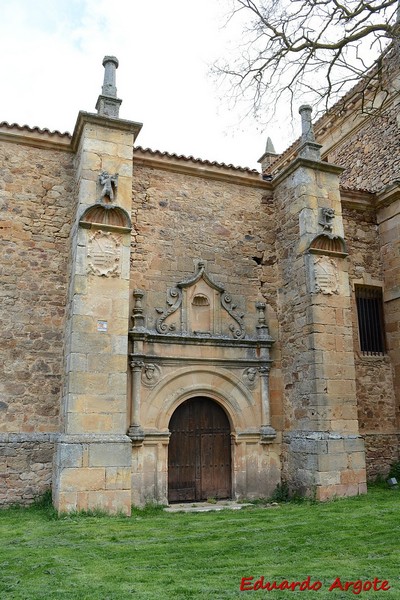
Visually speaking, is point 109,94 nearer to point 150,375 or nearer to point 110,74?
point 110,74

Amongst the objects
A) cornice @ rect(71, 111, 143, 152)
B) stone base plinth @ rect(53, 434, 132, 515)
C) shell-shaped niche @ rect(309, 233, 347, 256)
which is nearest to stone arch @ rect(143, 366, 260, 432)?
stone base plinth @ rect(53, 434, 132, 515)

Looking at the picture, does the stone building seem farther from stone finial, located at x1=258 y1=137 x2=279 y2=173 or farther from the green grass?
stone finial, located at x1=258 y1=137 x2=279 y2=173

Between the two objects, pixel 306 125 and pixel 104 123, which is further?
pixel 306 125

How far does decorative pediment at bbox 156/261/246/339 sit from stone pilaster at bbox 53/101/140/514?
1.24 metres

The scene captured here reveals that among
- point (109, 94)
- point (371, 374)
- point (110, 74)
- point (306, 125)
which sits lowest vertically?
point (371, 374)

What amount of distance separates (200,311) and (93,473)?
332 centimetres

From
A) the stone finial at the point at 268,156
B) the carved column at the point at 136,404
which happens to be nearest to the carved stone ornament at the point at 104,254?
the carved column at the point at 136,404

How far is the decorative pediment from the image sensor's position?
862 cm

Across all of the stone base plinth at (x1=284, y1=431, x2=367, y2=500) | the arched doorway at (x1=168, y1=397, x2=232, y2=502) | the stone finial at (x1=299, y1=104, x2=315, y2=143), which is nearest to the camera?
the stone base plinth at (x1=284, y1=431, x2=367, y2=500)

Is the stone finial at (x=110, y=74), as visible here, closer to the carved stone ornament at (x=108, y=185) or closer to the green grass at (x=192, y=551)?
the carved stone ornament at (x=108, y=185)

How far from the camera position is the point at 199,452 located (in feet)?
27.7

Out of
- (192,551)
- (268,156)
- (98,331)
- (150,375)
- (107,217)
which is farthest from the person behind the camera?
(268,156)

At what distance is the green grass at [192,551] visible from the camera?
3895 mm

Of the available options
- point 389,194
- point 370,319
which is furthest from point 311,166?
point 370,319
